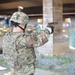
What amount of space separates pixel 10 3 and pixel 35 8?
165 cm

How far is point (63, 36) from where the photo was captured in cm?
1234

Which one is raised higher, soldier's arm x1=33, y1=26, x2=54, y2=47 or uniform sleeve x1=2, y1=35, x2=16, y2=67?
soldier's arm x1=33, y1=26, x2=54, y2=47

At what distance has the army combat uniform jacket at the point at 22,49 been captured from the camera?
141 inches

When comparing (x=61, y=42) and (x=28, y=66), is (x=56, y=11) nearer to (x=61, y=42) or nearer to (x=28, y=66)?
(x=61, y=42)

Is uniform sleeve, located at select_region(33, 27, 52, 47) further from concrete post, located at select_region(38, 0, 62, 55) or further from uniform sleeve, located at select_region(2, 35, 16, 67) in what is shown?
concrete post, located at select_region(38, 0, 62, 55)

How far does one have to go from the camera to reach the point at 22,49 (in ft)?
12.0

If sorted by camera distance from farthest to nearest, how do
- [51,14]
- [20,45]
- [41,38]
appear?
1. [51,14]
2. [20,45]
3. [41,38]

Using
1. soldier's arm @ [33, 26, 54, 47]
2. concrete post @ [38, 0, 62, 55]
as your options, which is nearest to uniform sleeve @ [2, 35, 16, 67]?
soldier's arm @ [33, 26, 54, 47]

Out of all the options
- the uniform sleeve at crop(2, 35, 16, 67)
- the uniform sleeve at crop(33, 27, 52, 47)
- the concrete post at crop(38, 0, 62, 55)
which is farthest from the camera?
the concrete post at crop(38, 0, 62, 55)

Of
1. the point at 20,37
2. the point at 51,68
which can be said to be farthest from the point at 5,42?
the point at 51,68

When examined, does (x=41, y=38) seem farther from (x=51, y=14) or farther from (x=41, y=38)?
(x=51, y=14)

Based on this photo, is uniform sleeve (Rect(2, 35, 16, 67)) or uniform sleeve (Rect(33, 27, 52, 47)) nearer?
uniform sleeve (Rect(33, 27, 52, 47))

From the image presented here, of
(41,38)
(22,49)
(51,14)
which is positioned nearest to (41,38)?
(41,38)

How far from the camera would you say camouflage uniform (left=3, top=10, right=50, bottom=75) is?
3580 millimetres
